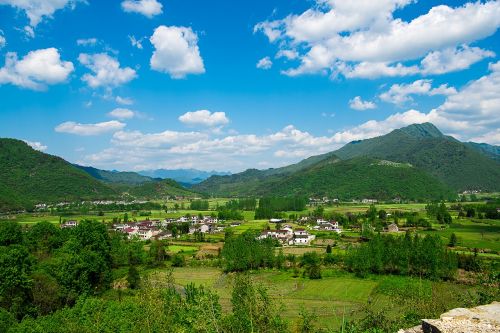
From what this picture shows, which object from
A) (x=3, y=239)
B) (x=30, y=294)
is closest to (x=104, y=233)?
(x=3, y=239)

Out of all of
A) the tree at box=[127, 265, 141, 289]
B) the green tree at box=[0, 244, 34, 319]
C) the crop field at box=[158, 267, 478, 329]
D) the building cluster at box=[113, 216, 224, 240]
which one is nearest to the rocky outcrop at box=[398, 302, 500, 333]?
the crop field at box=[158, 267, 478, 329]

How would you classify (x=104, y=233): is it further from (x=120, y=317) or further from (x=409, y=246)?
(x=409, y=246)

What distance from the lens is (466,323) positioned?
10.4 m

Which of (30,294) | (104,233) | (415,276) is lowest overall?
(415,276)

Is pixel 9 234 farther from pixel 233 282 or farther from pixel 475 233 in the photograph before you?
pixel 475 233

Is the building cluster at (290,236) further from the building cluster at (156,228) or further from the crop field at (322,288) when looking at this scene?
the crop field at (322,288)

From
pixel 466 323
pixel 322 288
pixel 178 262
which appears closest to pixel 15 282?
pixel 178 262

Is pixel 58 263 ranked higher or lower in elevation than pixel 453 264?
higher

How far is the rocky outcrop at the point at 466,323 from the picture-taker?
33.2 feet

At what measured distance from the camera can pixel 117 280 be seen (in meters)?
51.9

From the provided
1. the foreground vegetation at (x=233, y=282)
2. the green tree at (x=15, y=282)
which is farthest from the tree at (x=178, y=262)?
→ the green tree at (x=15, y=282)

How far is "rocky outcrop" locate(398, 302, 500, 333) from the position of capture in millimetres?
10125

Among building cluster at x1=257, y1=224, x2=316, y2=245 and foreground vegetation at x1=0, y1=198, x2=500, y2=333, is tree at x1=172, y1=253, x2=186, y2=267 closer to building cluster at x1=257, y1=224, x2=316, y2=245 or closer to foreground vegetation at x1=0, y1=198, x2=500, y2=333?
foreground vegetation at x1=0, y1=198, x2=500, y2=333

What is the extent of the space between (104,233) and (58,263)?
13.3m
